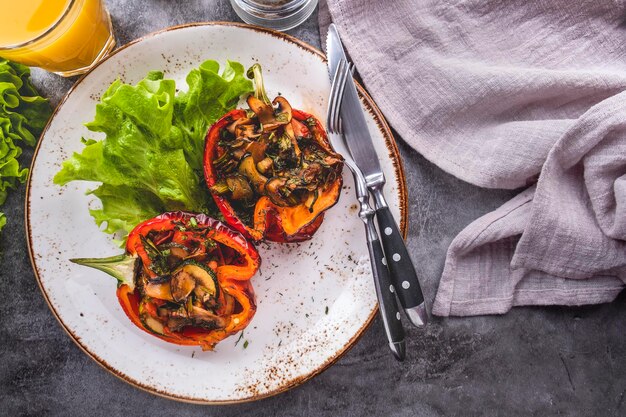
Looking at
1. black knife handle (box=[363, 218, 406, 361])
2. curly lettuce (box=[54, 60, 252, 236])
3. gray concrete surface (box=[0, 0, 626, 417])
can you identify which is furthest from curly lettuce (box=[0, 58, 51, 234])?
black knife handle (box=[363, 218, 406, 361])

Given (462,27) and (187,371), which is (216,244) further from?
(462,27)

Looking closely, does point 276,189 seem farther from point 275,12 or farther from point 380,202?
point 275,12

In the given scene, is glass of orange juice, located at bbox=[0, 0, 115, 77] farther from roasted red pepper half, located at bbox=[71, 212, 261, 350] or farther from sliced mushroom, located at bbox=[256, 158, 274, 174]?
sliced mushroom, located at bbox=[256, 158, 274, 174]

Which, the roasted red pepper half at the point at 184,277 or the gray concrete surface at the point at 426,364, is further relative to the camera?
the gray concrete surface at the point at 426,364

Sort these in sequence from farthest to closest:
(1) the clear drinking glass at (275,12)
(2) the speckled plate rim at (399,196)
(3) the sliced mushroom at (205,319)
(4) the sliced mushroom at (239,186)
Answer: (1) the clear drinking glass at (275,12) → (2) the speckled plate rim at (399,196) → (4) the sliced mushroom at (239,186) → (3) the sliced mushroom at (205,319)

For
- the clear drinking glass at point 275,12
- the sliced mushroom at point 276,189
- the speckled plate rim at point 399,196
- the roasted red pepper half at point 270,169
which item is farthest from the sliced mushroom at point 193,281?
the clear drinking glass at point 275,12

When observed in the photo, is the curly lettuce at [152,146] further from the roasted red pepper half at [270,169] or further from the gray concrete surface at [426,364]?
the gray concrete surface at [426,364]

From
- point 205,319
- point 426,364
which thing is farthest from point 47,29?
point 426,364
